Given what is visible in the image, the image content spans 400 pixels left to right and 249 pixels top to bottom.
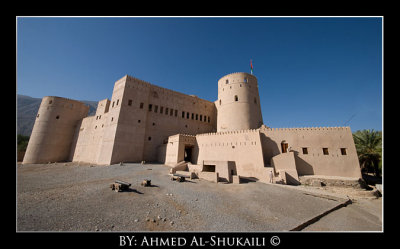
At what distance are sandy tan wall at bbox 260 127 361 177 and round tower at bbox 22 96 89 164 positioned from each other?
36086 millimetres

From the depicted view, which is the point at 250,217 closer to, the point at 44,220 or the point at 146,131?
the point at 44,220

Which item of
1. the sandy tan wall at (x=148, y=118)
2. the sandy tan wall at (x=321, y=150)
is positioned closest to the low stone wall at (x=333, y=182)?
the sandy tan wall at (x=321, y=150)

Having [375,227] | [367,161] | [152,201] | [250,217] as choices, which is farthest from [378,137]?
[152,201]

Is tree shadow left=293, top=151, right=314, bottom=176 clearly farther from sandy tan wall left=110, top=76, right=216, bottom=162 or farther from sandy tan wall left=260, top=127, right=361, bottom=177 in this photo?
sandy tan wall left=110, top=76, right=216, bottom=162

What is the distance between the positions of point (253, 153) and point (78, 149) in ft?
101

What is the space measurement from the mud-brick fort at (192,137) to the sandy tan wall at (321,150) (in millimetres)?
77

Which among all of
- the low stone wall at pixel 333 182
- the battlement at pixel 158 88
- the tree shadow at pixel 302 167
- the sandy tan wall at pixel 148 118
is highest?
the battlement at pixel 158 88

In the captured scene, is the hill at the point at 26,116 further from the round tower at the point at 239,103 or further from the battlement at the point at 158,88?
the round tower at the point at 239,103

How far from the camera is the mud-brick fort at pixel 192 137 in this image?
14.0 metres

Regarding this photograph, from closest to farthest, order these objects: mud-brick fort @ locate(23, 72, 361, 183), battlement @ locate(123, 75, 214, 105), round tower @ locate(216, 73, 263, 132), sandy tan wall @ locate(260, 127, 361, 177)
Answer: sandy tan wall @ locate(260, 127, 361, 177) → mud-brick fort @ locate(23, 72, 361, 183) → battlement @ locate(123, 75, 214, 105) → round tower @ locate(216, 73, 263, 132)

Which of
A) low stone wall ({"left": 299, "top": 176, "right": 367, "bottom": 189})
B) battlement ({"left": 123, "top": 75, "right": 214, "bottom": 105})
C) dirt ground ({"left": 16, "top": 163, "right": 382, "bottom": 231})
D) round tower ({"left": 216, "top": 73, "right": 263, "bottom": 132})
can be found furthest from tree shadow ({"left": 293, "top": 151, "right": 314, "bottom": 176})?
battlement ({"left": 123, "top": 75, "right": 214, "bottom": 105})

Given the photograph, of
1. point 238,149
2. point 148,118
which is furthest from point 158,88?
point 238,149

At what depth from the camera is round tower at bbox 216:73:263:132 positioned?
23.6 meters

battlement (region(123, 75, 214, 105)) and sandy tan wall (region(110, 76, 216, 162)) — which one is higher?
battlement (region(123, 75, 214, 105))
